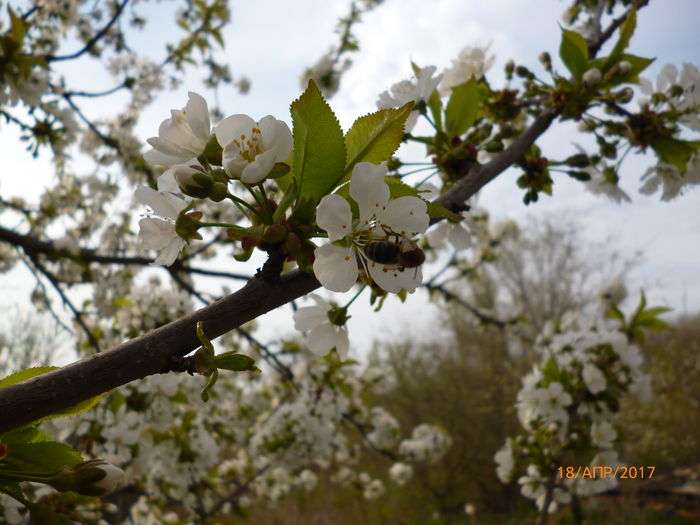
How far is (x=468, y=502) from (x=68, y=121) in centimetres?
988

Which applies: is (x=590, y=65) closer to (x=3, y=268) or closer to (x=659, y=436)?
(x=3, y=268)

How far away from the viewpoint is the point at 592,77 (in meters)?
1.47

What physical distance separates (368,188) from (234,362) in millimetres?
306

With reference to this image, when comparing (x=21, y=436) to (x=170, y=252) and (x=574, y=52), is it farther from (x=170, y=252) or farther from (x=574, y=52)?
(x=574, y=52)

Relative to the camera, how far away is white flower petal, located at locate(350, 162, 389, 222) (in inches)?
28.0

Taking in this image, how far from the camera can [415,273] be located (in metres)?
0.86

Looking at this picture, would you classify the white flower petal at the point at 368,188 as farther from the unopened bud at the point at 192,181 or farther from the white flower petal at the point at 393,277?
the unopened bud at the point at 192,181

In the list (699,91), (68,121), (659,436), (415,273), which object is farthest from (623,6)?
(659,436)

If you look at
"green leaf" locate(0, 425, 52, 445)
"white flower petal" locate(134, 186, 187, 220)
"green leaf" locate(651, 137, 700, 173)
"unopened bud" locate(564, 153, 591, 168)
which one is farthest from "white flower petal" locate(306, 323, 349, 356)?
"green leaf" locate(651, 137, 700, 173)

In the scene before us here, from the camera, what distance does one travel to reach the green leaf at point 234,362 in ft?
2.26

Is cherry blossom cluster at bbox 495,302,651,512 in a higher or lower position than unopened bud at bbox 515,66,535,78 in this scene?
lower

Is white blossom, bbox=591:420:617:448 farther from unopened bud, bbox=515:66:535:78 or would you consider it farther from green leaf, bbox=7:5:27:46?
green leaf, bbox=7:5:27:46

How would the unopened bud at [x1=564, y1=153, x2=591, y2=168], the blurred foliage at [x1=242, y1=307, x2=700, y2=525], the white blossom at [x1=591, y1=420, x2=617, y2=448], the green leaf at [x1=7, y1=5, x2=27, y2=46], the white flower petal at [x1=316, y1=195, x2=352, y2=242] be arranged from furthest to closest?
the blurred foliage at [x1=242, y1=307, x2=700, y2=525], the white blossom at [x1=591, y1=420, x2=617, y2=448], the green leaf at [x1=7, y1=5, x2=27, y2=46], the unopened bud at [x1=564, y1=153, x2=591, y2=168], the white flower petal at [x1=316, y1=195, x2=352, y2=242]

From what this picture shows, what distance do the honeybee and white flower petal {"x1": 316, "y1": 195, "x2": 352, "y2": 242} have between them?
101 mm
